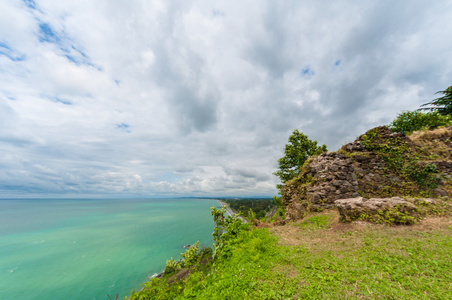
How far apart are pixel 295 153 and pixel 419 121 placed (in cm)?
1359

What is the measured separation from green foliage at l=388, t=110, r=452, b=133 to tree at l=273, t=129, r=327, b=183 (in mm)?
9409

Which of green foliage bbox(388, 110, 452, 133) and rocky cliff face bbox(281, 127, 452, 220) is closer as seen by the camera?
rocky cliff face bbox(281, 127, 452, 220)

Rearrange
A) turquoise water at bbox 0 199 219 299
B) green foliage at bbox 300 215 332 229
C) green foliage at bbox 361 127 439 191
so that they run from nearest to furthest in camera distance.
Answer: green foliage at bbox 300 215 332 229 < green foliage at bbox 361 127 439 191 < turquoise water at bbox 0 199 219 299

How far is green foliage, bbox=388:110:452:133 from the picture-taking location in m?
16.3

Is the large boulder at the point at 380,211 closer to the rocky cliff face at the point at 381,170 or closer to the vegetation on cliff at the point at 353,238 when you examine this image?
the vegetation on cliff at the point at 353,238

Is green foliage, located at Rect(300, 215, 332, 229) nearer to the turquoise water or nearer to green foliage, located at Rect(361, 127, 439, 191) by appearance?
green foliage, located at Rect(361, 127, 439, 191)

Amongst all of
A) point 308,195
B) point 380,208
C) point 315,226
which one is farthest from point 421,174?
point 315,226

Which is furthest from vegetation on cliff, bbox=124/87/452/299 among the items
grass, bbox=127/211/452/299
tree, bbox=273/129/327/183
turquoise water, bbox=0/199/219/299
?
turquoise water, bbox=0/199/219/299

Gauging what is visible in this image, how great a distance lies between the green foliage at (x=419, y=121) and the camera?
1634 centimetres

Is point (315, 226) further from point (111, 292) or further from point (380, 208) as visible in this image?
point (111, 292)

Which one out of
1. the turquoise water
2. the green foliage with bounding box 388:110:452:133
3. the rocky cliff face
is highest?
the green foliage with bounding box 388:110:452:133

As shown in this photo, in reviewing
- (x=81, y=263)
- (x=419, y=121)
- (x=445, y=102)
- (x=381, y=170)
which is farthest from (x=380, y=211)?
(x=81, y=263)

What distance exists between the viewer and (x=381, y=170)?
1274 centimetres

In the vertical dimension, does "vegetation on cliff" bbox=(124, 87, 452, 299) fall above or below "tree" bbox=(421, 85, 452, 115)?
below
